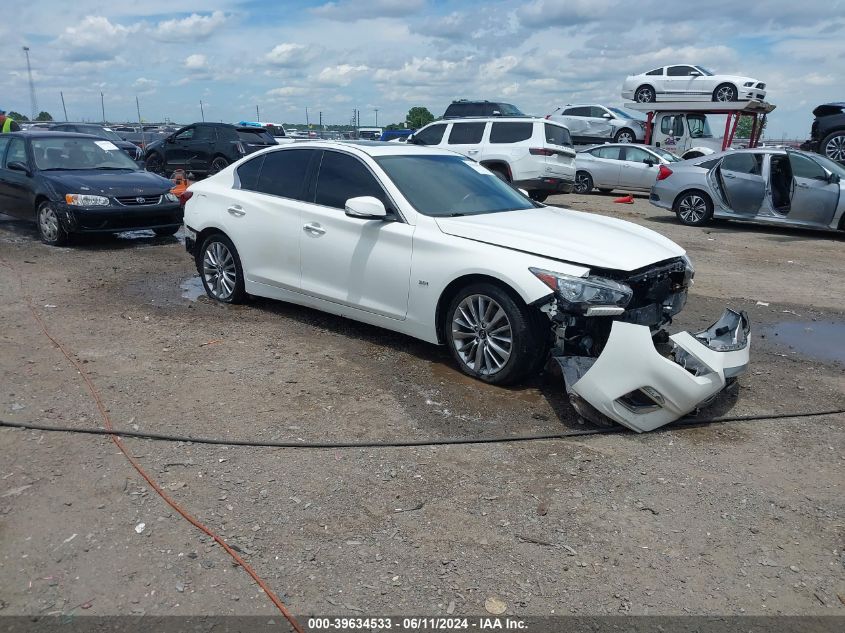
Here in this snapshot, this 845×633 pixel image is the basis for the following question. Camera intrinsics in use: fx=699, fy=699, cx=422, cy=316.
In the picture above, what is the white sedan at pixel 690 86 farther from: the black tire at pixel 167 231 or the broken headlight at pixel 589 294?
the broken headlight at pixel 589 294

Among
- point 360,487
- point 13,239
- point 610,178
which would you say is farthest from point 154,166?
point 360,487

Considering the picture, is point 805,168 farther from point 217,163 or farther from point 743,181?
point 217,163

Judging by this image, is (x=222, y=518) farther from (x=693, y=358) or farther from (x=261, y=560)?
(x=693, y=358)

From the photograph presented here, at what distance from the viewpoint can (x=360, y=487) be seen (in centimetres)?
369

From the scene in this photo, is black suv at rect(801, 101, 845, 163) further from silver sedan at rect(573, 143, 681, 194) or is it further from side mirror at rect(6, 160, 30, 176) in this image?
side mirror at rect(6, 160, 30, 176)

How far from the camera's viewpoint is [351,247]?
18.8ft

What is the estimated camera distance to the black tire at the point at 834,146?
16219 mm

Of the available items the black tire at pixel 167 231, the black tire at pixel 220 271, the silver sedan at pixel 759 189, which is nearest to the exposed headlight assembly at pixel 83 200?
the black tire at pixel 167 231

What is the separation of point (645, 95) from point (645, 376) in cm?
2136

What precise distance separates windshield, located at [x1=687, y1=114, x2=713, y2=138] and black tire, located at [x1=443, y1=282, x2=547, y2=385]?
20.8 meters

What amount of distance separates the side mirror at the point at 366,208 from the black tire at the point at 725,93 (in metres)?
20.1

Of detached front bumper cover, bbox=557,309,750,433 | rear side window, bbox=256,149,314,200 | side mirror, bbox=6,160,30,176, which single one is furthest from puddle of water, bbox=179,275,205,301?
detached front bumper cover, bbox=557,309,750,433

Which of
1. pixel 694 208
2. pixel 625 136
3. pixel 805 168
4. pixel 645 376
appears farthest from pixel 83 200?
pixel 625 136

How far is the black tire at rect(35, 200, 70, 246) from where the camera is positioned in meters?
10.2
